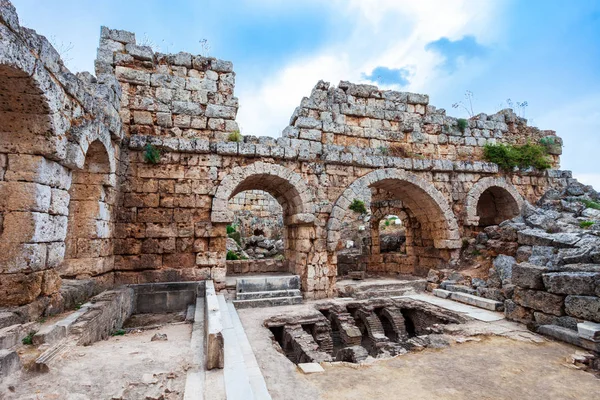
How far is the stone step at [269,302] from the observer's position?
7.16 meters

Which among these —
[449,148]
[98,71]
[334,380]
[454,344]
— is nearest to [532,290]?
[454,344]

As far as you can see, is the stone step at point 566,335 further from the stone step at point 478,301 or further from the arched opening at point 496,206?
the arched opening at point 496,206

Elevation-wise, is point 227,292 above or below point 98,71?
below

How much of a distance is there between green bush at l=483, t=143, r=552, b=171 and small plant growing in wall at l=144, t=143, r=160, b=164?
9840 mm

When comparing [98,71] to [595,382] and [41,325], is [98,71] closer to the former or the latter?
[41,325]

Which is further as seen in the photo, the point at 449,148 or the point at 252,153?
the point at 449,148

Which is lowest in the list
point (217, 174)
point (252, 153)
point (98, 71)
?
point (217, 174)

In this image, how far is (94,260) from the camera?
6.13 metres

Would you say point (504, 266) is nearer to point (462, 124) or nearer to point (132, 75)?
point (462, 124)

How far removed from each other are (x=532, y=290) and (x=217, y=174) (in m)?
6.83

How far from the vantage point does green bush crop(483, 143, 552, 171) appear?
405 inches

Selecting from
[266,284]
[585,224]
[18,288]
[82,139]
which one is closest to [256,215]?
[266,284]

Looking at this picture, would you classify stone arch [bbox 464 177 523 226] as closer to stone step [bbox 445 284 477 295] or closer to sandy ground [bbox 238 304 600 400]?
stone step [bbox 445 284 477 295]

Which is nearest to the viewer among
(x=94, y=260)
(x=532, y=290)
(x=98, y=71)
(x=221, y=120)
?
(x=532, y=290)
